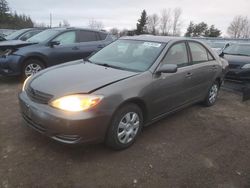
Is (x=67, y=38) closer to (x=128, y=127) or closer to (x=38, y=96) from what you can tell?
(x=38, y=96)

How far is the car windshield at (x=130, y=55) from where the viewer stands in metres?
3.96

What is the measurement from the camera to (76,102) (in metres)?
3.01

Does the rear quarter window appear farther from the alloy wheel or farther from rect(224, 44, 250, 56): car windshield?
rect(224, 44, 250, 56): car windshield

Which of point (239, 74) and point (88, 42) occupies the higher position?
point (88, 42)

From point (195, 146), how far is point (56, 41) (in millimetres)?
5149

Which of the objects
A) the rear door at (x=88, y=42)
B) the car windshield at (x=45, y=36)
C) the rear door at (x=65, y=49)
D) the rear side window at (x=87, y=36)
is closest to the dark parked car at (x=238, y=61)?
the rear door at (x=88, y=42)

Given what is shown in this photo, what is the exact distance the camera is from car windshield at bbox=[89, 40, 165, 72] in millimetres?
3959

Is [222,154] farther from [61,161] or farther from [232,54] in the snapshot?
[232,54]

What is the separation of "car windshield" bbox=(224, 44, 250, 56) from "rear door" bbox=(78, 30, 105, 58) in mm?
4630

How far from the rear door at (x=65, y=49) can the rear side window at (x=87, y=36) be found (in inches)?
8.1

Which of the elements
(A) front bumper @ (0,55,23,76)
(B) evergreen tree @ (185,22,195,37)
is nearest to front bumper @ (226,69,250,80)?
(A) front bumper @ (0,55,23,76)

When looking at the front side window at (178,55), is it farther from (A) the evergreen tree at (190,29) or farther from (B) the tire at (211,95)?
(A) the evergreen tree at (190,29)

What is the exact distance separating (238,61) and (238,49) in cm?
Answer: 146

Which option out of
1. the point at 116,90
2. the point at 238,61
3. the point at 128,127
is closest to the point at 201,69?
the point at 128,127
